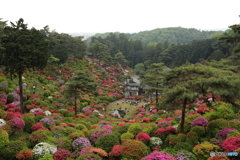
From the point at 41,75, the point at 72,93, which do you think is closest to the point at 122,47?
the point at 41,75

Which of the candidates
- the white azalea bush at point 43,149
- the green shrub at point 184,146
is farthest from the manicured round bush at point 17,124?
the green shrub at point 184,146

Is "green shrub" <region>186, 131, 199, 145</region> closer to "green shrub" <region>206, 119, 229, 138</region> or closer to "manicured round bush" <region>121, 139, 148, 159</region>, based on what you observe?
"green shrub" <region>206, 119, 229, 138</region>

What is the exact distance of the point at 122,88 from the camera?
4988cm

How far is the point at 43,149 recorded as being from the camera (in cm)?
1005

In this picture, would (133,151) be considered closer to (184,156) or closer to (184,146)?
(184,156)

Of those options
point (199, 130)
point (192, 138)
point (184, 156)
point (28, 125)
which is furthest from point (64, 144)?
point (199, 130)

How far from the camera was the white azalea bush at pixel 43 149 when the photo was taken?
9.88 metres

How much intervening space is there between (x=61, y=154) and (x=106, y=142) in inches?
107

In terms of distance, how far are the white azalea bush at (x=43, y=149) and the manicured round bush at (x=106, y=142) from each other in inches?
103

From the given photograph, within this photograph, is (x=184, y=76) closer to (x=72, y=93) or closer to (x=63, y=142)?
(x=63, y=142)

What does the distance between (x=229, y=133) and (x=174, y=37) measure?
515ft

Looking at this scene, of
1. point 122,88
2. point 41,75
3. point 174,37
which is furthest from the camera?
point 174,37

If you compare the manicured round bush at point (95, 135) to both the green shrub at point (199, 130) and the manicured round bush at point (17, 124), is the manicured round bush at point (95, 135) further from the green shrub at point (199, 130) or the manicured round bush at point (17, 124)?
the green shrub at point (199, 130)

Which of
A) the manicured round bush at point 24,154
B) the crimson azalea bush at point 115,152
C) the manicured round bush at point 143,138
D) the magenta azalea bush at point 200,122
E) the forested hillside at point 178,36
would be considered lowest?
the manicured round bush at point 143,138
